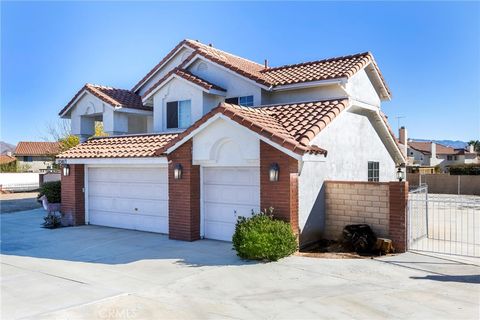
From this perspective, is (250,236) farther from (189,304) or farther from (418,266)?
(418,266)

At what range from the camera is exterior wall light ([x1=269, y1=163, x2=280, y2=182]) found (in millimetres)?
10617

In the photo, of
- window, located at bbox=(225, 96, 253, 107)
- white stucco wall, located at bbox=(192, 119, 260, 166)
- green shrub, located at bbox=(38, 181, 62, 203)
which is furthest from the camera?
green shrub, located at bbox=(38, 181, 62, 203)

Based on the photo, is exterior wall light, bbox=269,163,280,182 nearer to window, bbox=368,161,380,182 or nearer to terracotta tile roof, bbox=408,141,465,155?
window, bbox=368,161,380,182

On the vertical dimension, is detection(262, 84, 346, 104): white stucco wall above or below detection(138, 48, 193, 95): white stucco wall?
below

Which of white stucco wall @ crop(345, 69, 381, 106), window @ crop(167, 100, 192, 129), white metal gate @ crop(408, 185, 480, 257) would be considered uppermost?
white stucco wall @ crop(345, 69, 381, 106)

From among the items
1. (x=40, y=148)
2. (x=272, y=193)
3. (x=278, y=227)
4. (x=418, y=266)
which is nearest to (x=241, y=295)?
(x=278, y=227)

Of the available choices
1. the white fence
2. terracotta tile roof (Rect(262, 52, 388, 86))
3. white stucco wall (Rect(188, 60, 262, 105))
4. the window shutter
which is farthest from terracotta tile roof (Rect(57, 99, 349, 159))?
the white fence

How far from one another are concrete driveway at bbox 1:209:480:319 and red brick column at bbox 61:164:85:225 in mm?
4198

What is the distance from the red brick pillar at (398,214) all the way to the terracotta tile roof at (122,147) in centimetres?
759

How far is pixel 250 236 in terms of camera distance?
9.68 metres

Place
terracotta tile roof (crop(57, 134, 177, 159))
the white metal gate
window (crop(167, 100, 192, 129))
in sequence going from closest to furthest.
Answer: the white metal gate → terracotta tile roof (crop(57, 134, 177, 159)) → window (crop(167, 100, 192, 129))

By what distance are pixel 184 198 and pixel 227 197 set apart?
1.38m

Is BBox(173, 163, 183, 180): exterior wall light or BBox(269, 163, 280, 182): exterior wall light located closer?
BBox(269, 163, 280, 182): exterior wall light

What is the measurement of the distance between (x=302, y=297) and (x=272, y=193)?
156 inches
